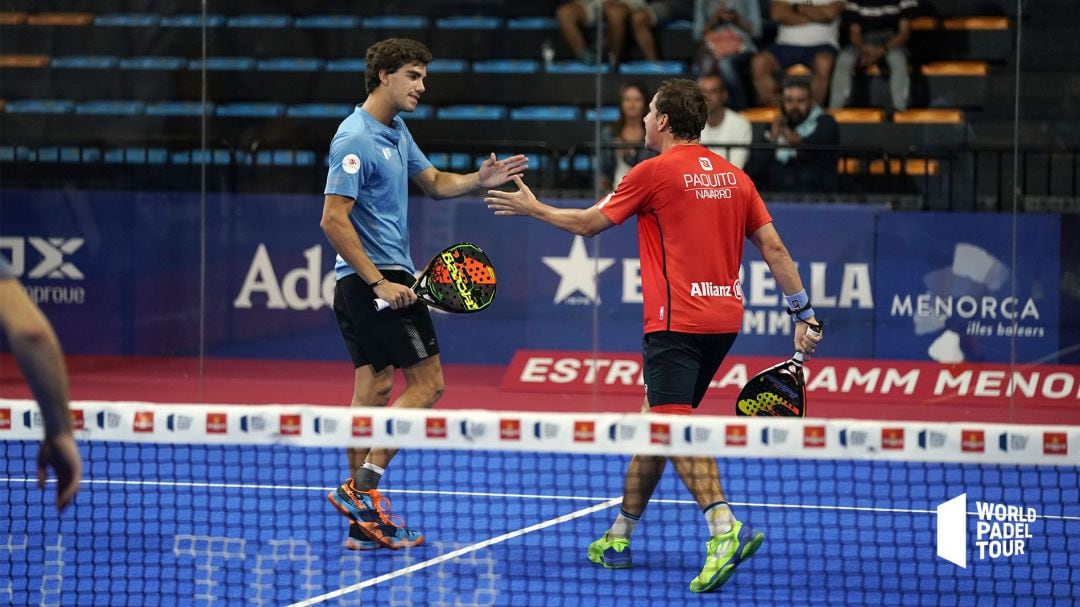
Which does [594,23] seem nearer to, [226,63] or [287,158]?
[287,158]

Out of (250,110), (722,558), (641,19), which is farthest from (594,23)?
(722,558)

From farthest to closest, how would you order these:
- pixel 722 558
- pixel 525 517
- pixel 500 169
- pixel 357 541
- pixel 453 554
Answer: pixel 525 517 → pixel 500 169 → pixel 357 541 → pixel 453 554 → pixel 722 558

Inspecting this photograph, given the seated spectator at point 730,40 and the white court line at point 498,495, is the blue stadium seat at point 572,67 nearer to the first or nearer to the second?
the seated spectator at point 730,40

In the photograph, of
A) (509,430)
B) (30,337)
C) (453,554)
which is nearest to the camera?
(30,337)

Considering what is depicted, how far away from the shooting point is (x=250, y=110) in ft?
38.9

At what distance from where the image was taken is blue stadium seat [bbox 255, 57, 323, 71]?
11938 millimetres

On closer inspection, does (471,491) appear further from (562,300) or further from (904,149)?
(904,149)

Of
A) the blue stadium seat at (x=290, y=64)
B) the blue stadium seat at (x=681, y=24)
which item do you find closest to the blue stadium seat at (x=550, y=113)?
the blue stadium seat at (x=681, y=24)

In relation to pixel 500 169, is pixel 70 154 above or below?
above

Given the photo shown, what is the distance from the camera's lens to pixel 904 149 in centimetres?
1123

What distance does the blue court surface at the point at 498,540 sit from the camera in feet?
19.3

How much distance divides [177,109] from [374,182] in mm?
5528

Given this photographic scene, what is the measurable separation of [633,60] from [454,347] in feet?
8.56

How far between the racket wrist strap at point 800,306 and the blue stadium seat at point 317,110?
6.25 m
